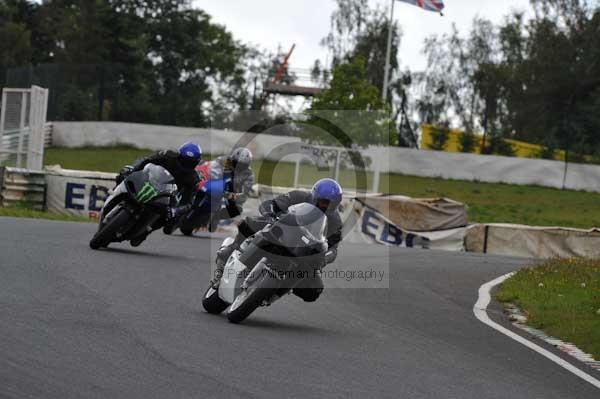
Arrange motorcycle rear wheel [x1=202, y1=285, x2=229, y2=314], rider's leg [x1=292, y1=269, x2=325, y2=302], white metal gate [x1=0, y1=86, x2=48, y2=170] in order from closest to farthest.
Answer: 1. rider's leg [x1=292, y1=269, x2=325, y2=302]
2. motorcycle rear wheel [x1=202, y1=285, x2=229, y2=314]
3. white metal gate [x1=0, y1=86, x2=48, y2=170]

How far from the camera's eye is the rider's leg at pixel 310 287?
32.6 feet

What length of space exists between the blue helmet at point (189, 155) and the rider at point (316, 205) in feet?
15.2

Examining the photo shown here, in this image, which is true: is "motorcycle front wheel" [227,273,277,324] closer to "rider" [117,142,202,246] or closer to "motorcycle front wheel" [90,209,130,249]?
"motorcycle front wheel" [90,209,130,249]

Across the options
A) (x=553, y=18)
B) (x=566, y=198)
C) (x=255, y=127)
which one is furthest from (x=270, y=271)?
(x=553, y=18)

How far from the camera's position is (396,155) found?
4262 cm

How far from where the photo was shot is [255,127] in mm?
46625

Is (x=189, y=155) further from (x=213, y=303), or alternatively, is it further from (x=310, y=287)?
(x=310, y=287)

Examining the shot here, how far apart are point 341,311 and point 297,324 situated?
1470mm

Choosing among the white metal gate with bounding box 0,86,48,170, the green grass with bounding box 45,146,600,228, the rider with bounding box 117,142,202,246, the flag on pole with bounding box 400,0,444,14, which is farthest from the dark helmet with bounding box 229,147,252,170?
the flag on pole with bounding box 400,0,444,14

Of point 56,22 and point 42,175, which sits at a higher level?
point 56,22

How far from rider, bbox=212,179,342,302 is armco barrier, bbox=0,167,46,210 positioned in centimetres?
1454

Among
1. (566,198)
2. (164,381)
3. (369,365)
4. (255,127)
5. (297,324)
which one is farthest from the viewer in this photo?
(255,127)

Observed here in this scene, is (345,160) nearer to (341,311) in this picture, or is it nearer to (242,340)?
(341,311)

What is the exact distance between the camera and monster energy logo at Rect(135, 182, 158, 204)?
567 inches
